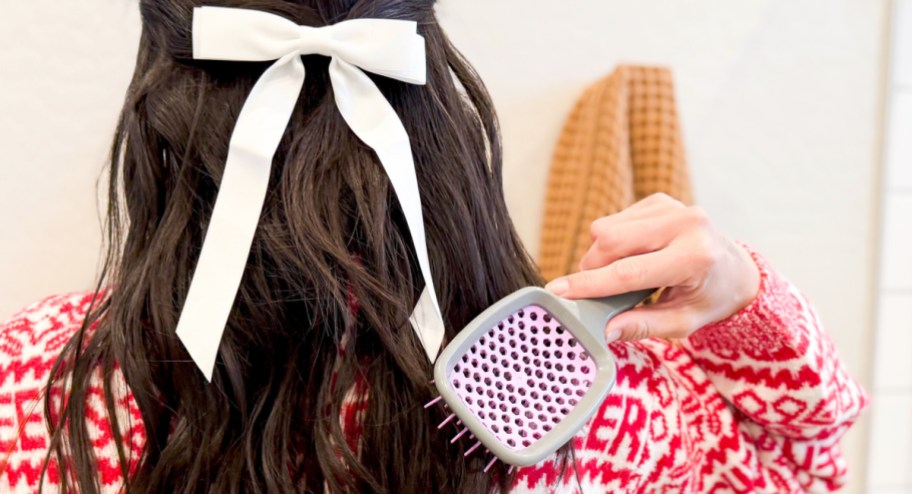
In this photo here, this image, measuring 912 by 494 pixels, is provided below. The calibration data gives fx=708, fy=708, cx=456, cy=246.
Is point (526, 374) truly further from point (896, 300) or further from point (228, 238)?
point (896, 300)

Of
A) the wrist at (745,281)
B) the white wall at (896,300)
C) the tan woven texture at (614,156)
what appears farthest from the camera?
the white wall at (896,300)

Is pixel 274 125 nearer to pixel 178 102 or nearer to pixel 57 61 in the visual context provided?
pixel 178 102

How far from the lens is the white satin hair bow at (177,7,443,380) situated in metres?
0.38

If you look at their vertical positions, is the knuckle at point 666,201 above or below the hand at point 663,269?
above

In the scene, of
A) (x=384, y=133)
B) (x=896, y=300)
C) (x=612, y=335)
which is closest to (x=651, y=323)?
(x=612, y=335)

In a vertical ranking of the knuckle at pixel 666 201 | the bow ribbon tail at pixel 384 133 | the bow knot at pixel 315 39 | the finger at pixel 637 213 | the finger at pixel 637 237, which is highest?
the bow knot at pixel 315 39

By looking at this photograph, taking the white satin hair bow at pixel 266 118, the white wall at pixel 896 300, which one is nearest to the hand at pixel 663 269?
the white satin hair bow at pixel 266 118

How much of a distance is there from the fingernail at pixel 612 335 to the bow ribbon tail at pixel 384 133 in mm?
111

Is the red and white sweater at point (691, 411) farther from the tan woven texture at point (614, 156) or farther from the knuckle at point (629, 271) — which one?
the tan woven texture at point (614, 156)

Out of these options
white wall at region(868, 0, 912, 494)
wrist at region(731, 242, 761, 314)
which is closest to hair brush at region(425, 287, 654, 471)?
wrist at region(731, 242, 761, 314)

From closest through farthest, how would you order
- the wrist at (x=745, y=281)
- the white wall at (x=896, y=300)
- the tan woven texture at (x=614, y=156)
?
1. the wrist at (x=745, y=281)
2. the tan woven texture at (x=614, y=156)
3. the white wall at (x=896, y=300)

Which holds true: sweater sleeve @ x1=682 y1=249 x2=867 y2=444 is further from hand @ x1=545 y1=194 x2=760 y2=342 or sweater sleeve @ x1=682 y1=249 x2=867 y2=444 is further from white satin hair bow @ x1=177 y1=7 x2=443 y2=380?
white satin hair bow @ x1=177 y1=7 x2=443 y2=380

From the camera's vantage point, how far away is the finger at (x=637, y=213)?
0.45 meters

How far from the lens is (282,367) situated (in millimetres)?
414
